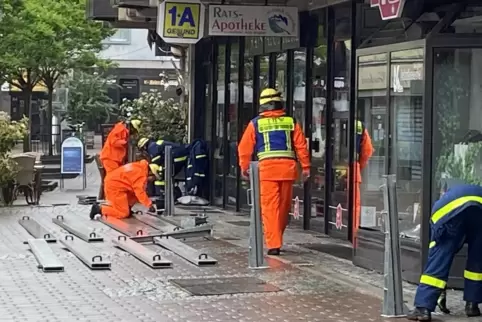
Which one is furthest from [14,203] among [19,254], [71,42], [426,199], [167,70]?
[167,70]

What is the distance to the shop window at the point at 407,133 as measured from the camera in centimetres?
977

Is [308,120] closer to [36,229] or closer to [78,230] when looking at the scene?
[78,230]

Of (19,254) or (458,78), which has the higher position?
(458,78)

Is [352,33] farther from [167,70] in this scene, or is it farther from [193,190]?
[167,70]

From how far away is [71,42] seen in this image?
3462cm

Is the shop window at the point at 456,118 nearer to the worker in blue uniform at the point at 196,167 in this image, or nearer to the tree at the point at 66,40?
the worker in blue uniform at the point at 196,167

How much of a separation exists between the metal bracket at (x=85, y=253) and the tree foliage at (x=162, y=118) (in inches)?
277

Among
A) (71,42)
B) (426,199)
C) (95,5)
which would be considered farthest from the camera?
(71,42)

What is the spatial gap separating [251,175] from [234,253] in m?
1.68

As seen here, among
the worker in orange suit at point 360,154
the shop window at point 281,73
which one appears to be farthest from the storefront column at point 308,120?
the worker in orange suit at point 360,154

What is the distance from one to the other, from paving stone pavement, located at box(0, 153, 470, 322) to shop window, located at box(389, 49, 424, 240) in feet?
2.52

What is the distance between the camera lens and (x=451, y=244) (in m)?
8.02

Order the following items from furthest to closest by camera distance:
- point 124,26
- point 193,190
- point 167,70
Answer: point 167,70 → point 124,26 → point 193,190

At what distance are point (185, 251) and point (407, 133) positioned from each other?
3.18 m
